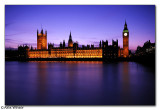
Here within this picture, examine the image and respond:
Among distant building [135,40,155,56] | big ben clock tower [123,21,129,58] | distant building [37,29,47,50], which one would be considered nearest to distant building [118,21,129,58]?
big ben clock tower [123,21,129,58]

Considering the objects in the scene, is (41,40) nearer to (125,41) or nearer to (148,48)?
(125,41)

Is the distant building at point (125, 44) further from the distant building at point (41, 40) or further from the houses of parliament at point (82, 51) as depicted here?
the distant building at point (41, 40)

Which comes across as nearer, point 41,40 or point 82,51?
point 82,51

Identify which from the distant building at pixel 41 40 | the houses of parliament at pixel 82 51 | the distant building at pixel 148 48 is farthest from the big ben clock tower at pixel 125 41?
the distant building at pixel 41 40

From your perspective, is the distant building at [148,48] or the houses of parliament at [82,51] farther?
the houses of parliament at [82,51]

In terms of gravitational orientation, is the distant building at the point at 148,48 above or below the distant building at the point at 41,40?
below

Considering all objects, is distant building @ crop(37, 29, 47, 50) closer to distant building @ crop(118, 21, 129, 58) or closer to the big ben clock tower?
distant building @ crop(118, 21, 129, 58)

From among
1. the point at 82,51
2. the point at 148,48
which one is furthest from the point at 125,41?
the point at 148,48

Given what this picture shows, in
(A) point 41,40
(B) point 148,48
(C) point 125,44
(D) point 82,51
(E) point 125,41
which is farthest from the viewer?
(A) point 41,40

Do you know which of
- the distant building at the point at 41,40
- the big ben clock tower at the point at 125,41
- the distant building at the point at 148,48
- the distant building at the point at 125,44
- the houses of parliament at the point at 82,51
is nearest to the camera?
the distant building at the point at 148,48

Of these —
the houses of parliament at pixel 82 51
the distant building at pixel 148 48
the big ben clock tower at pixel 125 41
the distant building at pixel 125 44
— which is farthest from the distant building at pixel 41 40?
the distant building at pixel 148 48

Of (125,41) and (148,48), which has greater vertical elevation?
(125,41)

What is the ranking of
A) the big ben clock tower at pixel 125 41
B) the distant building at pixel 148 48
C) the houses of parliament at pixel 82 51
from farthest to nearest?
the big ben clock tower at pixel 125 41, the houses of parliament at pixel 82 51, the distant building at pixel 148 48

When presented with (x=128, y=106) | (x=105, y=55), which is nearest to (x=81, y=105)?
(x=128, y=106)
